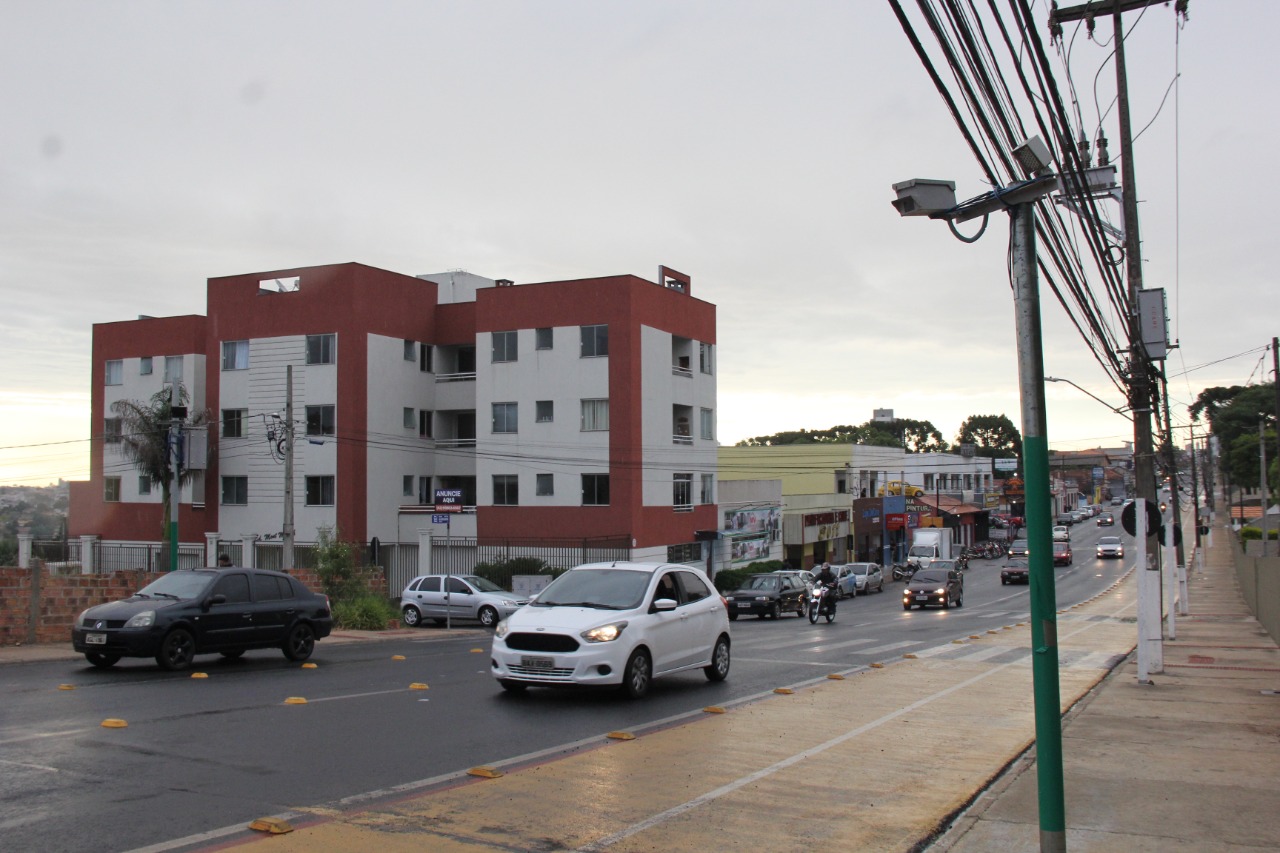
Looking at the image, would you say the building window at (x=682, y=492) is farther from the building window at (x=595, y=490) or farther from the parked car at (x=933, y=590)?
the parked car at (x=933, y=590)

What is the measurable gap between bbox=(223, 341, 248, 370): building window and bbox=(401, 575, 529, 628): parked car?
21912 millimetres

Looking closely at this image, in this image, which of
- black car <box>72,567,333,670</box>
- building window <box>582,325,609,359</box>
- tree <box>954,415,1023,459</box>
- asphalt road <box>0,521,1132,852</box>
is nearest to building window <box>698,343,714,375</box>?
building window <box>582,325,609,359</box>

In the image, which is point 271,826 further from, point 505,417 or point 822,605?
point 505,417

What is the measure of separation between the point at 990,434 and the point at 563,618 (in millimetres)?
151080

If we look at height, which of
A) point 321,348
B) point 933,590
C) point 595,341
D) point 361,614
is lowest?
point 933,590

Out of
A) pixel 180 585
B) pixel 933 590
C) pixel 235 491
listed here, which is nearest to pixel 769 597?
pixel 933 590

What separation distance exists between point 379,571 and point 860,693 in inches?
761

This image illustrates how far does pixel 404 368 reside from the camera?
4875 cm

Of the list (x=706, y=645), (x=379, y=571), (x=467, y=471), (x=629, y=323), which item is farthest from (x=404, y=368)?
(x=706, y=645)

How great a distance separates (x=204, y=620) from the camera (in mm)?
14859

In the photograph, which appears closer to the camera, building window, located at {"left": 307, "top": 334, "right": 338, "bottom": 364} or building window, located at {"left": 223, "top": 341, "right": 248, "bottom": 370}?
building window, located at {"left": 307, "top": 334, "right": 338, "bottom": 364}

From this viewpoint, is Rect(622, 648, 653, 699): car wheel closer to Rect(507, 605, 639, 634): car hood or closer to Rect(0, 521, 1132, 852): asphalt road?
Rect(0, 521, 1132, 852): asphalt road

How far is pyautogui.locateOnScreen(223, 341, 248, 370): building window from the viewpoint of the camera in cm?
4856

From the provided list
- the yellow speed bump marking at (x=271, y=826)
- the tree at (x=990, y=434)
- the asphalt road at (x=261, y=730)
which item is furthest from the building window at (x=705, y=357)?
the tree at (x=990, y=434)
